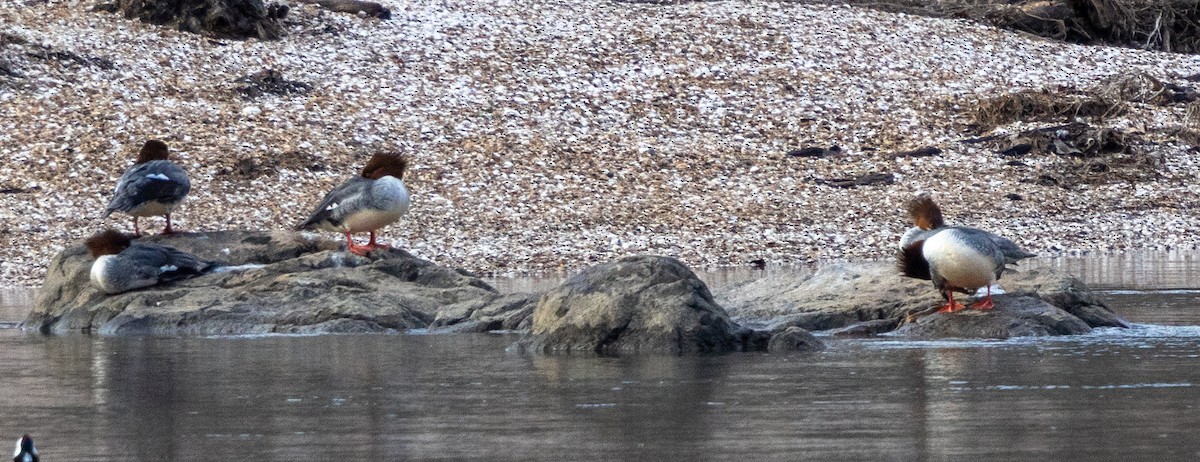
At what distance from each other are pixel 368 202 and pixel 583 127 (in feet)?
42.8

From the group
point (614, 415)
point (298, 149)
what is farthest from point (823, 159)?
point (614, 415)

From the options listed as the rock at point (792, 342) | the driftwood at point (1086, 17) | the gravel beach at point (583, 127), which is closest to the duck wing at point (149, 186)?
the gravel beach at point (583, 127)

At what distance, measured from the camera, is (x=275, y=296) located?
13961mm

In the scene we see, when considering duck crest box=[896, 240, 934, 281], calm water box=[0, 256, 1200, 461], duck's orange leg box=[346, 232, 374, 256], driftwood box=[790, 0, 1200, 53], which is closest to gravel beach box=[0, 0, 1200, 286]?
driftwood box=[790, 0, 1200, 53]

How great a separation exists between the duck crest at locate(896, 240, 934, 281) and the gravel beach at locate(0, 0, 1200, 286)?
8317 millimetres

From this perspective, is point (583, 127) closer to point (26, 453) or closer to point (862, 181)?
point (862, 181)

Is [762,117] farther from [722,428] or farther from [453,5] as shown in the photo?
[722,428]

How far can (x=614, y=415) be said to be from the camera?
26.6 feet

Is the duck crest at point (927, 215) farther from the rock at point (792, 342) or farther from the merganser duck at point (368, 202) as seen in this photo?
the merganser duck at point (368, 202)

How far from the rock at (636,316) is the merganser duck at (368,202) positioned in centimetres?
330

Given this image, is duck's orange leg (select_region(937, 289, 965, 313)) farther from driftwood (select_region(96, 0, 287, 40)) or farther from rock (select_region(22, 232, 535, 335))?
driftwood (select_region(96, 0, 287, 40))

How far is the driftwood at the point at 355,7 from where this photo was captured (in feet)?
104

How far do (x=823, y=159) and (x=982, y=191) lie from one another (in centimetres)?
263

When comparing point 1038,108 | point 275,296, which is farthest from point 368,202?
point 1038,108
